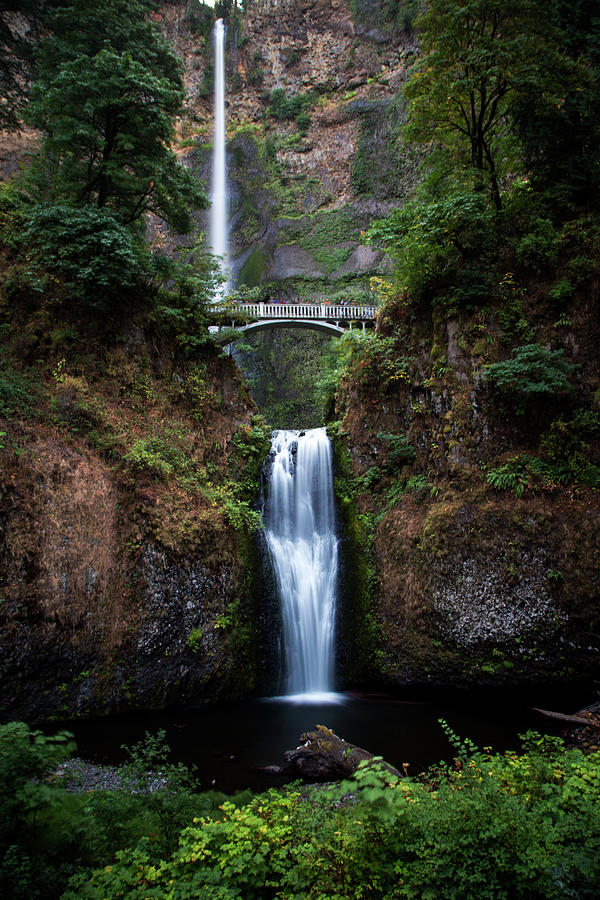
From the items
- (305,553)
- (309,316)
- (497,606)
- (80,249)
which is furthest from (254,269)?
(497,606)

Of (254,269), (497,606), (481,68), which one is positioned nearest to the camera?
(497,606)

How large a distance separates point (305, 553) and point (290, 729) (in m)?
3.85

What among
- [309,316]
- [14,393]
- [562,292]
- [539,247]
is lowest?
[14,393]

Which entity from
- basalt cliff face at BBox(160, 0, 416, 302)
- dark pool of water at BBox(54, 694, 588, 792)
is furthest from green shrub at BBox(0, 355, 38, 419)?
basalt cliff face at BBox(160, 0, 416, 302)

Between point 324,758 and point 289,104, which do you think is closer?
point 324,758

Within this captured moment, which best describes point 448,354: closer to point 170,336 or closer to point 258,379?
point 170,336

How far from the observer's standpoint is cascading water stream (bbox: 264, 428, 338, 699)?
921 centimetres

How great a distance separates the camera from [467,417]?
8906 millimetres

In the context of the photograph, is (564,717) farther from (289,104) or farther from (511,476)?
(289,104)

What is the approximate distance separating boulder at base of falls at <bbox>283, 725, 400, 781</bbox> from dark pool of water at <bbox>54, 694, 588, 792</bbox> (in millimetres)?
295

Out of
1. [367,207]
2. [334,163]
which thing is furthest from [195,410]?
[334,163]

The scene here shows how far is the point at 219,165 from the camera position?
30.8 meters

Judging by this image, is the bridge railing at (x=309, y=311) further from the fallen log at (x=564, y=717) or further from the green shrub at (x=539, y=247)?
the fallen log at (x=564, y=717)

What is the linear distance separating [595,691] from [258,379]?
23.1m
